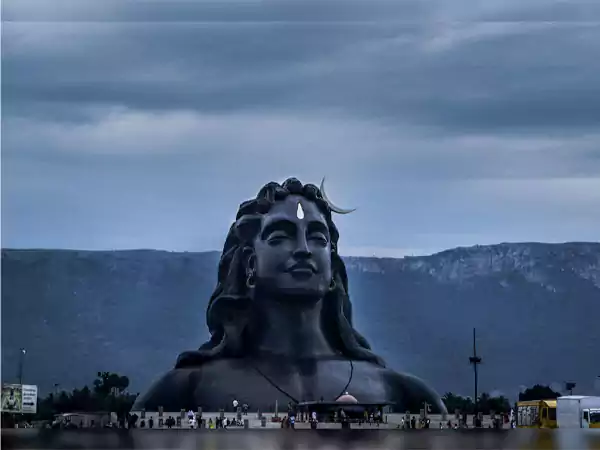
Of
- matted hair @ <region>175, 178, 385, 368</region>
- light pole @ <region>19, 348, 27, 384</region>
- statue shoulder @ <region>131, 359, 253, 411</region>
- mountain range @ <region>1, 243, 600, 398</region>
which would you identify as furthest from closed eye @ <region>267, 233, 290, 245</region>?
mountain range @ <region>1, 243, 600, 398</region>

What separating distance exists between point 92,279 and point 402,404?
33443 mm

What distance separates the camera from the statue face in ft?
130

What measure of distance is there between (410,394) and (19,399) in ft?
39.6

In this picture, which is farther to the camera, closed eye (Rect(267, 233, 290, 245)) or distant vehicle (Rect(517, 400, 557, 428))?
closed eye (Rect(267, 233, 290, 245))

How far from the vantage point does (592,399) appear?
117ft

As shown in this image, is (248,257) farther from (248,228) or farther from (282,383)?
(282,383)

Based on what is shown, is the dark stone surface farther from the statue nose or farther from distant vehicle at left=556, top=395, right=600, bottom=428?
distant vehicle at left=556, top=395, right=600, bottom=428

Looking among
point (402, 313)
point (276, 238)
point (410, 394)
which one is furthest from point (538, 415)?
point (402, 313)

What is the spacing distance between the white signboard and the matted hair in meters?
4.81

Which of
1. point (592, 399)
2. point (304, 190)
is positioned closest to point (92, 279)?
point (304, 190)

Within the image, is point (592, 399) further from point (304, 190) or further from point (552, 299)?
point (552, 299)

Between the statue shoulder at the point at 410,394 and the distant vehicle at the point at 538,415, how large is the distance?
2.61 m

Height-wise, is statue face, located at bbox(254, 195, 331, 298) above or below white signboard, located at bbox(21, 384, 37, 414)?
above

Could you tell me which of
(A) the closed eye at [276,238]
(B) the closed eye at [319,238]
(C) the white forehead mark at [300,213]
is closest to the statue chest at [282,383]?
(B) the closed eye at [319,238]
